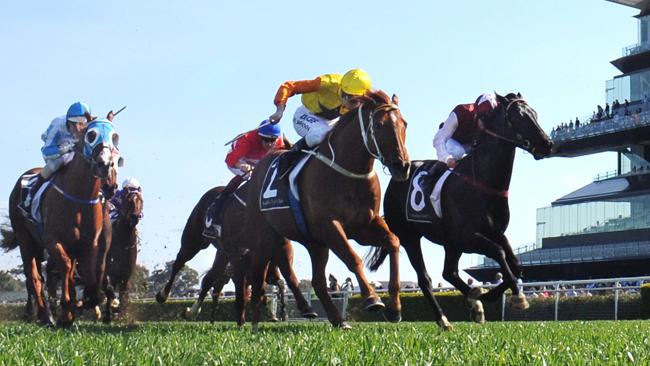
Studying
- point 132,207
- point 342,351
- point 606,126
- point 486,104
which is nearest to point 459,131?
point 486,104

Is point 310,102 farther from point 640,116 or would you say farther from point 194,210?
point 640,116

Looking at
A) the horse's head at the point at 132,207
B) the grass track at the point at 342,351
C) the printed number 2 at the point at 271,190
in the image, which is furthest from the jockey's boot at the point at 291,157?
the horse's head at the point at 132,207

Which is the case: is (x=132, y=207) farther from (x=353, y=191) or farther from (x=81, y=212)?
(x=353, y=191)

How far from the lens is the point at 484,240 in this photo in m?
9.29

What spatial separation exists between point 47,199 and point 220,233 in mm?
3407

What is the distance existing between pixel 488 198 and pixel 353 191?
1816 millimetres

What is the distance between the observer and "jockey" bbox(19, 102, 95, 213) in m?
10.1

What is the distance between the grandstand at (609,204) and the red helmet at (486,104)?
35.5 meters

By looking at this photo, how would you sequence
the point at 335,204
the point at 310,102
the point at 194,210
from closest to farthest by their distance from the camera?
the point at 335,204
the point at 310,102
the point at 194,210

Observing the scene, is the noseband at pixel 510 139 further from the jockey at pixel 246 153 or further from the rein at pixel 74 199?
the rein at pixel 74 199

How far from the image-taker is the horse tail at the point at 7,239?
15016mm

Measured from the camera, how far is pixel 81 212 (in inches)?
379

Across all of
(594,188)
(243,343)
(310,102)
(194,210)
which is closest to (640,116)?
(594,188)

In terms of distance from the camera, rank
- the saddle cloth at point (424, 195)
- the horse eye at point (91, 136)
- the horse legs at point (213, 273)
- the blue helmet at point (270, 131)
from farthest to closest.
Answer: the horse legs at point (213, 273)
the blue helmet at point (270, 131)
the saddle cloth at point (424, 195)
the horse eye at point (91, 136)
